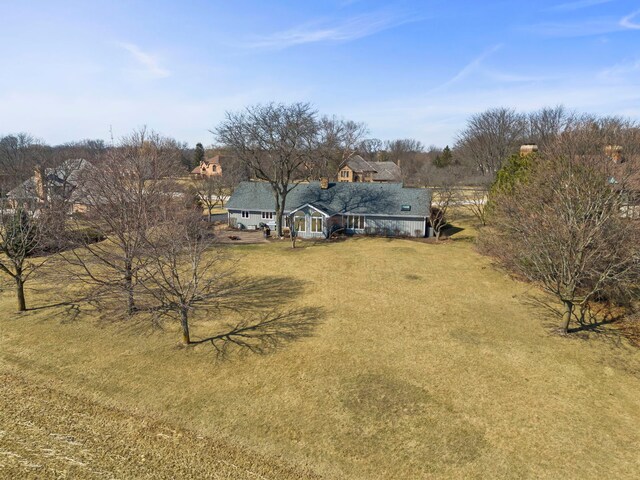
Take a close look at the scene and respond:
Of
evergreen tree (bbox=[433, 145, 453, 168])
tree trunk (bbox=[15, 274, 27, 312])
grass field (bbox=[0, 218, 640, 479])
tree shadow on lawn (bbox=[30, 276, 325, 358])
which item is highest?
evergreen tree (bbox=[433, 145, 453, 168])

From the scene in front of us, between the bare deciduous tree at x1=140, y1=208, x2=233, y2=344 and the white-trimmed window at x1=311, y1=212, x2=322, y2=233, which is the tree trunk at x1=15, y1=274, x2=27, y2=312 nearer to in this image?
the bare deciduous tree at x1=140, y1=208, x2=233, y2=344

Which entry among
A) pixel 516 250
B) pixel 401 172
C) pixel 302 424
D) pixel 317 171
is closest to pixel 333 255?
pixel 516 250

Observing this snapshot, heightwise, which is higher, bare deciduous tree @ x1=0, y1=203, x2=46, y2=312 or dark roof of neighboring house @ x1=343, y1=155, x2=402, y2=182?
dark roof of neighboring house @ x1=343, y1=155, x2=402, y2=182

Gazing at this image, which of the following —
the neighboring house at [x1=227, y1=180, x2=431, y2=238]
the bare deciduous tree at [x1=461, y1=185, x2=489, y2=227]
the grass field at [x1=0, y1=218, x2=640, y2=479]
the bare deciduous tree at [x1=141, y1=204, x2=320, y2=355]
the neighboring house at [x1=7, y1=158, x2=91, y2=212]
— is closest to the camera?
the grass field at [x1=0, y1=218, x2=640, y2=479]

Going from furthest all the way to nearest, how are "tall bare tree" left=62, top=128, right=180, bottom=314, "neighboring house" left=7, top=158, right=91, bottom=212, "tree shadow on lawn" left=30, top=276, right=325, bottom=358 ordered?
"neighboring house" left=7, top=158, right=91, bottom=212 → "tall bare tree" left=62, top=128, right=180, bottom=314 → "tree shadow on lawn" left=30, top=276, right=325, bottom=358

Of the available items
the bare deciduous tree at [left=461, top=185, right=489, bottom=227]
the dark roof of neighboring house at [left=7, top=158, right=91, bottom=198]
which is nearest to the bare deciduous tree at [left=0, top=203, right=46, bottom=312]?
the dark roof of neighboring house at [left=7, top=158, right=91, bottom=198]

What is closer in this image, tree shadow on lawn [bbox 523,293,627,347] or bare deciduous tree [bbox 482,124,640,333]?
bare deciduous tree [bbox 482,124,640,333]

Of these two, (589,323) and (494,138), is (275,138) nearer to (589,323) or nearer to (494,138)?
(589,323)
